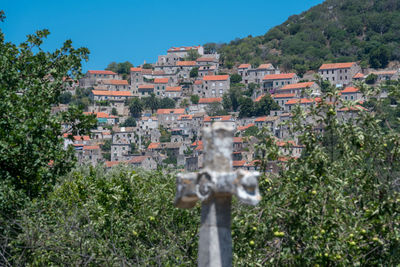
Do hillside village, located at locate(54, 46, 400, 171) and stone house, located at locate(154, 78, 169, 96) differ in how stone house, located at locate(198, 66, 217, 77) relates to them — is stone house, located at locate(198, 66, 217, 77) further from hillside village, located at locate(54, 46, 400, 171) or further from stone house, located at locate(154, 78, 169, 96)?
stone house, located at locate(154, 78, 169, 96)

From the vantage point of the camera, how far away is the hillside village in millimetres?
128000

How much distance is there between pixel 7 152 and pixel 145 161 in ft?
330

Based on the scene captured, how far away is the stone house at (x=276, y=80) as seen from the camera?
152m

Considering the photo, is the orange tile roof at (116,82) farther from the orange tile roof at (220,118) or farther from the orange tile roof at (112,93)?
the orange tile roof at (220,118)

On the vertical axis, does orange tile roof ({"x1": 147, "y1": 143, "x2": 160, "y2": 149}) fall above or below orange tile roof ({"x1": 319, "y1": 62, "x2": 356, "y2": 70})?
below

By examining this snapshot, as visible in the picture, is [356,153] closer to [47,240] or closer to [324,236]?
[324,236]

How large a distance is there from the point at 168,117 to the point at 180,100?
1546 centimetres

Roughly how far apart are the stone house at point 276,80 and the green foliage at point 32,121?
139 metres

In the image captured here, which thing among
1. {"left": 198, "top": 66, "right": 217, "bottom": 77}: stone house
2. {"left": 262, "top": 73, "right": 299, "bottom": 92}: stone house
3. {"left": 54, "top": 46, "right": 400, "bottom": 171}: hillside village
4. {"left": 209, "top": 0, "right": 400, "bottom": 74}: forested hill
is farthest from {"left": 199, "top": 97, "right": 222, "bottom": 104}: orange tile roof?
{"left": 209, "top": 0, "right": 400, "bottom": 74}: forested hill

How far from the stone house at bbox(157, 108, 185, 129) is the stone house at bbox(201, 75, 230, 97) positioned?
13552 millimetres

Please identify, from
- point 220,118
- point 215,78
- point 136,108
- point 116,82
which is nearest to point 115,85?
point 116,82

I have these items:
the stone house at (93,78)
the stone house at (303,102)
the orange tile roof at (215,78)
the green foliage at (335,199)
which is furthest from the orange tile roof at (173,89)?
the green foliage at (335,199)

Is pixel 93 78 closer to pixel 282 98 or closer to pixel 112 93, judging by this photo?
pixel 112 93

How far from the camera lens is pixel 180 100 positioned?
6324 inches
